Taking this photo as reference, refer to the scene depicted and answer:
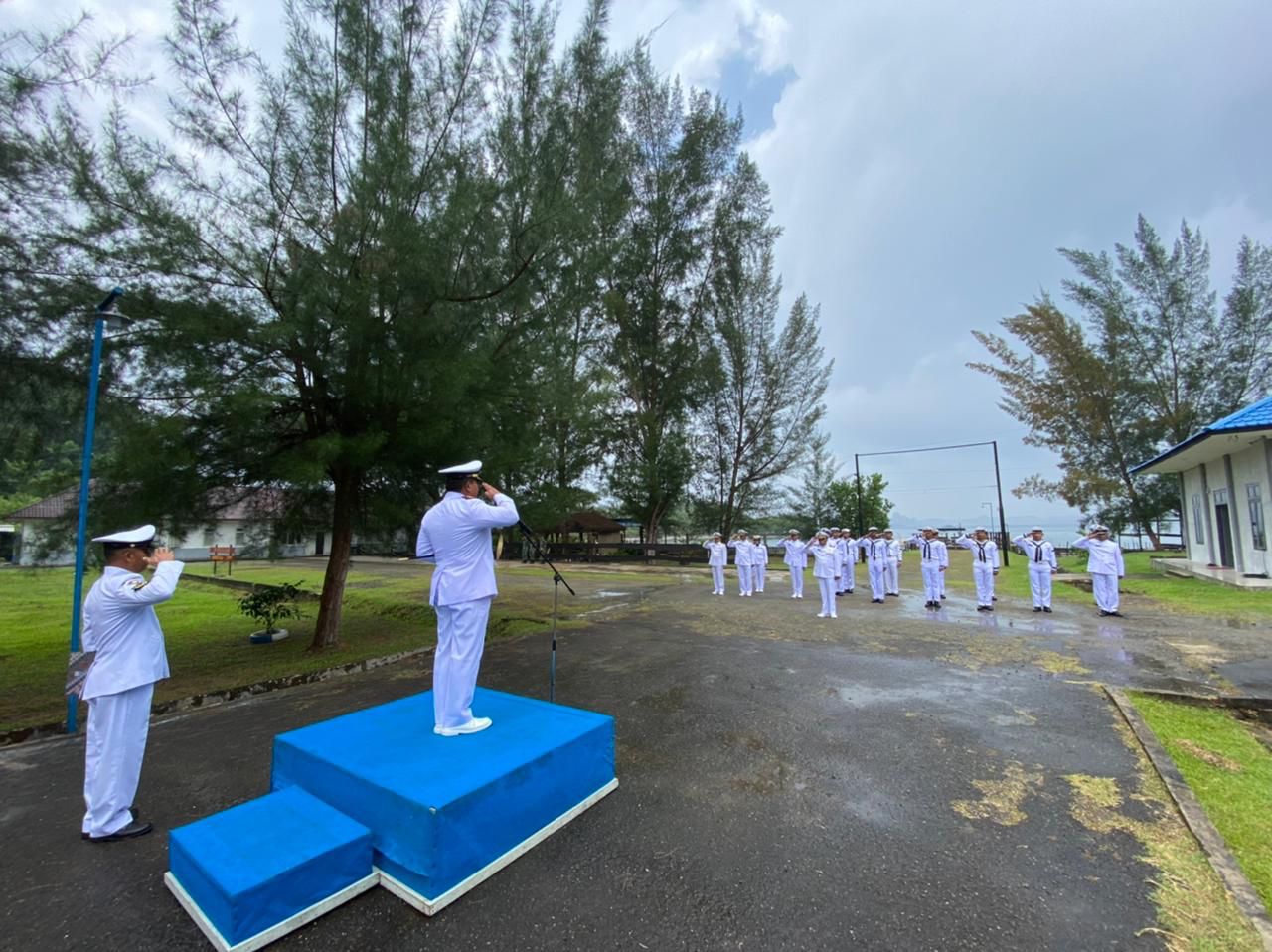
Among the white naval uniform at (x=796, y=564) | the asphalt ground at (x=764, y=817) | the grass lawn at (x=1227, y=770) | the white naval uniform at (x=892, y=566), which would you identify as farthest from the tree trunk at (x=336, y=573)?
the white naval uniform at (x=892, y=566)

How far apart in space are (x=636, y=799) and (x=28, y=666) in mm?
8562

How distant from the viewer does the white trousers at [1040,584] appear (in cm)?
1095

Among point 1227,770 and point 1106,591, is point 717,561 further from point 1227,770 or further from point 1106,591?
point 1227,770

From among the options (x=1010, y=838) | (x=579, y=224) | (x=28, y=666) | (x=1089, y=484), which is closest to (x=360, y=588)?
(x=28, y=666)

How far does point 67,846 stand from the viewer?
310 centimetres

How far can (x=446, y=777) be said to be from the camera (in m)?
2.80

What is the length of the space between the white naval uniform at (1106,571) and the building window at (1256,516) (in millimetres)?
6766

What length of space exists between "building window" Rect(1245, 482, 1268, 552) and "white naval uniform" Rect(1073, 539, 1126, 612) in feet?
22.2

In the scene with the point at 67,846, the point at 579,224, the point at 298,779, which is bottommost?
the point at 67,846

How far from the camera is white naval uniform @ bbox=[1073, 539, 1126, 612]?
1039 centimetres

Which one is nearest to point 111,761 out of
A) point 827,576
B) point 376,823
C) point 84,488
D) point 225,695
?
point 376,823

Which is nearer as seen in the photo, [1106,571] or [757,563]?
[1106,571]

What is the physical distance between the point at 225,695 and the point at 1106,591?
13.6 meters

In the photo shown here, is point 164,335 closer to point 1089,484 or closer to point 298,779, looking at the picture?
point 298,779
